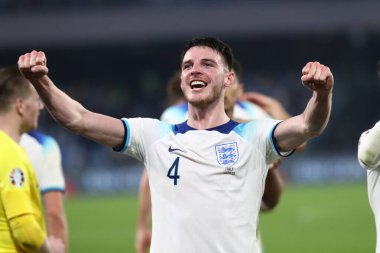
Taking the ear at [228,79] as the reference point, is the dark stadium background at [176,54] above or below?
above

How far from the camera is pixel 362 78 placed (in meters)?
29.3

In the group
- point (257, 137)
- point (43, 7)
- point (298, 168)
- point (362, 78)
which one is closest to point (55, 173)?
point (257, 137)

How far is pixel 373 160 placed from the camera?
4461mm

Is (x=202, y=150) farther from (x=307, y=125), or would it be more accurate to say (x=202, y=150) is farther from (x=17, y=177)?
(x=17, y=177)

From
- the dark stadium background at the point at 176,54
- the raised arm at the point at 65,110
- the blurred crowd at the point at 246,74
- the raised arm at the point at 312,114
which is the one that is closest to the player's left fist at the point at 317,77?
the raised arm at the point at 312,114

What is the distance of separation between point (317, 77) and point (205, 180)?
0.75 metres

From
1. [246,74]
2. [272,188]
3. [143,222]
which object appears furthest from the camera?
[246,74]

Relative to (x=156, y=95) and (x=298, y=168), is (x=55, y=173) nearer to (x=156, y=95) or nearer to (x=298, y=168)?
(x=298, y=168)

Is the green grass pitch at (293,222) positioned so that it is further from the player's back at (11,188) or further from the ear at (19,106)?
the player's back at (11,188)

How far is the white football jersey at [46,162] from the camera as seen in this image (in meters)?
5.48

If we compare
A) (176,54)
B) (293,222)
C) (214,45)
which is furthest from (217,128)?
(176,54)

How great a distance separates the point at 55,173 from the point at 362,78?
24.7 metres

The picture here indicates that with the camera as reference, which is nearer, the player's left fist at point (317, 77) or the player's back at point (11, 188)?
the player's left fist at point (317, 77)

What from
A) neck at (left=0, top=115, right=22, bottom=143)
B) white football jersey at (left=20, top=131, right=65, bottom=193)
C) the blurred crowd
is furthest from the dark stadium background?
neck at (left=0, top=115, right=22, bottom=143)
